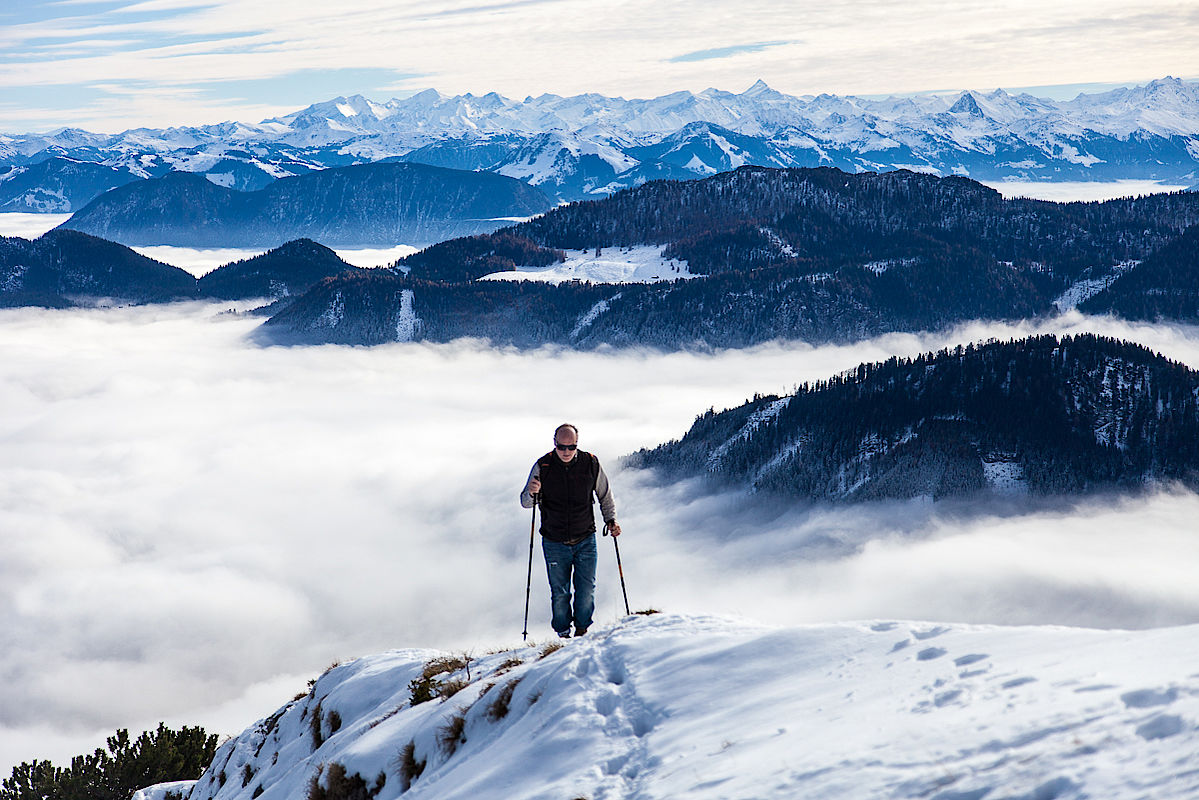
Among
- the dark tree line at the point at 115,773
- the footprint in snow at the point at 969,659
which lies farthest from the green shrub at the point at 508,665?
the dark tree line at the point at 115,773

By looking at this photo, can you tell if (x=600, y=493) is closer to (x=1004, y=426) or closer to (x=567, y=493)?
(x=567, y=493)

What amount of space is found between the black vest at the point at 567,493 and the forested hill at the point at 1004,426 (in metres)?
141

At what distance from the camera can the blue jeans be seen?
61.5 ft

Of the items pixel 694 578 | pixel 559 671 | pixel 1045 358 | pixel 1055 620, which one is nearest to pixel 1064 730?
pixel 559 671

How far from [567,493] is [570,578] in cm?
252

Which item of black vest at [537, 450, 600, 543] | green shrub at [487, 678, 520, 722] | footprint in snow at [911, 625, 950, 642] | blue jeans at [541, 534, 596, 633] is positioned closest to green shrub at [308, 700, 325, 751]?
blue jeans at [541, 534, 596, 633]

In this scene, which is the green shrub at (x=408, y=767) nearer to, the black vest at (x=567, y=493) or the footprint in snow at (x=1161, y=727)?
the black vest at (x=567, y=493)

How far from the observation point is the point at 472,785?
1258cm

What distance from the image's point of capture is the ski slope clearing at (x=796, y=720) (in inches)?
368

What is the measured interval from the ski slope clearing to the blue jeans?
4.38ft

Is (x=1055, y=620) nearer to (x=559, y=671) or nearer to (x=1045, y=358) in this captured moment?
(x=1045, y=358)

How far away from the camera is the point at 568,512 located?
18.3m

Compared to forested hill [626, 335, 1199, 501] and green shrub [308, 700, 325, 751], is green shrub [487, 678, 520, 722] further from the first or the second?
forested hill [626, 335, 1199, 501]

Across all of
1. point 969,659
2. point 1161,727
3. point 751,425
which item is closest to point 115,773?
point 969,659
